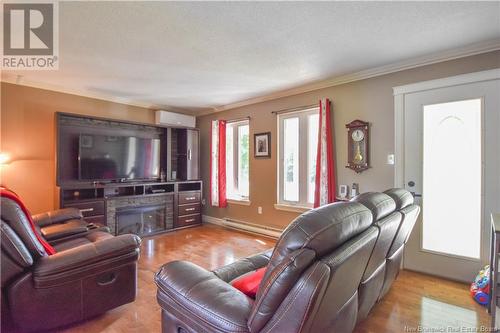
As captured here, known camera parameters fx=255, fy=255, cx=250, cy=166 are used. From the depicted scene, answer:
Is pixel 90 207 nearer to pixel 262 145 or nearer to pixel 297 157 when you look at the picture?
pixel 262 145

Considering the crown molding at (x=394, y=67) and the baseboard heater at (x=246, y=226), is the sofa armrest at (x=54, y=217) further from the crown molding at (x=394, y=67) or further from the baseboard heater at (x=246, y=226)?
the crown molding at (x=394, y=67)

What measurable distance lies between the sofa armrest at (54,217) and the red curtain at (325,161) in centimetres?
308

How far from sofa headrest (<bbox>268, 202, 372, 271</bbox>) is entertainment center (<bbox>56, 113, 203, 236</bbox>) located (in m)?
3.66

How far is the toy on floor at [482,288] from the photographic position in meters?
2.18

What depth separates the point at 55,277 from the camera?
1667 millimetres

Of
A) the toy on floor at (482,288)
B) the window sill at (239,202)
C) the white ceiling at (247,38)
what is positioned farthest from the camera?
the window sill at (239,202)

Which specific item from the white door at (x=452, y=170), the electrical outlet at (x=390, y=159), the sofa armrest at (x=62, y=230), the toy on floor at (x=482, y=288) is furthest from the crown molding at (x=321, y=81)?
the sofa armrest at (x=62, y=230)

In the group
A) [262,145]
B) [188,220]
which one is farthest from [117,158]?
[262,145]

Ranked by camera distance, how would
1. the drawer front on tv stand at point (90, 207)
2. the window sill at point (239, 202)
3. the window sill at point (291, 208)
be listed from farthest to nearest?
the window sill at point (239, 202) < the window sill at point (291, 208) < the drawer front on tv stand at point (90, 207)

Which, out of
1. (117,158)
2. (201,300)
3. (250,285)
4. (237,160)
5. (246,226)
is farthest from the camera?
(237,160)

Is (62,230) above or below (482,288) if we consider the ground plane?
above

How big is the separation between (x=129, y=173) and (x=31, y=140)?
1370 mm

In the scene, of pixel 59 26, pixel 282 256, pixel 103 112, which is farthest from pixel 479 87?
pixel 103 112

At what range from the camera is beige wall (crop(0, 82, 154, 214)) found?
3.44 metres
